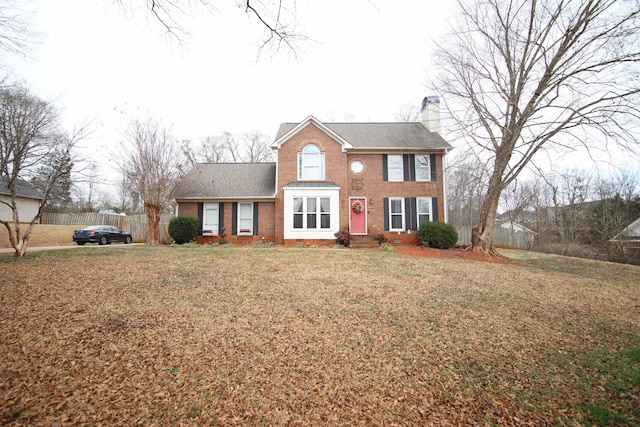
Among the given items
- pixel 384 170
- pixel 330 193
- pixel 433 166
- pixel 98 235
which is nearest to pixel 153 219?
pixel 98 235

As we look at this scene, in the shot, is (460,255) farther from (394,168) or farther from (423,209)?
(394,168)

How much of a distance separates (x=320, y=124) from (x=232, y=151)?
23393mm

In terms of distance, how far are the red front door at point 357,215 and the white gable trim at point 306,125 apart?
292 centimetres

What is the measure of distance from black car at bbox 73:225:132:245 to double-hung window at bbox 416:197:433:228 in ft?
61.1

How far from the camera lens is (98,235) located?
15984mm

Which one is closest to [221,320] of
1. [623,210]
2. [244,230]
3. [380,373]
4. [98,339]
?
[98,339]

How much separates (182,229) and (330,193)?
7970 millimetres

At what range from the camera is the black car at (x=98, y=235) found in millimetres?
15617

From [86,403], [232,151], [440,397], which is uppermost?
[232,151]

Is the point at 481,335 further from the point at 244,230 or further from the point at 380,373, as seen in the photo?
the point at 244,230

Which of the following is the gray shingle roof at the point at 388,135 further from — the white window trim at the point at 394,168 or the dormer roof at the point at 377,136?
the white window trim at the point at 394,168

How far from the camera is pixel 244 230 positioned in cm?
1531

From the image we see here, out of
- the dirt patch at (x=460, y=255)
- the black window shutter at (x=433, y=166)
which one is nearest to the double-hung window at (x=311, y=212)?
the dirt patch at (x=460, y=255)

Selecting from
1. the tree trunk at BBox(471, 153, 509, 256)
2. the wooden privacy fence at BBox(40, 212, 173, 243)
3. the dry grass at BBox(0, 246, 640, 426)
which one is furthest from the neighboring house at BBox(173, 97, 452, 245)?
the dry grass at BBox(0, 246, 640, 426)
